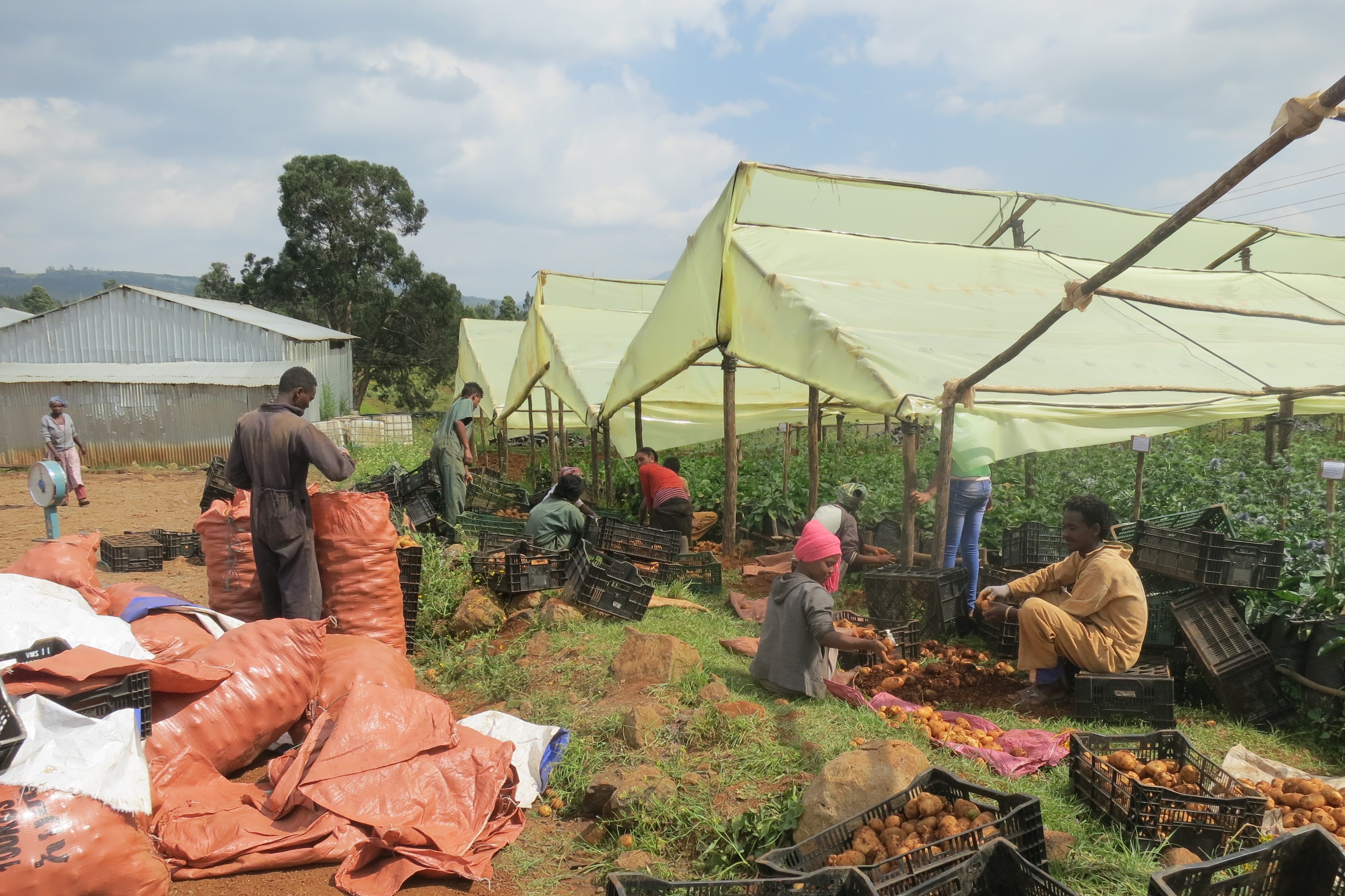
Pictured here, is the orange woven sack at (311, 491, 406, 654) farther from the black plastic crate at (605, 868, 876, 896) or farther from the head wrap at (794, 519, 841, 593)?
the black plastic crate at (605, 868, 876, 896)

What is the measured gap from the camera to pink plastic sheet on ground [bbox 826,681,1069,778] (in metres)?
3.85

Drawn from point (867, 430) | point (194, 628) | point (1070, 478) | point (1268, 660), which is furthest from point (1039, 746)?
point (867, 430)

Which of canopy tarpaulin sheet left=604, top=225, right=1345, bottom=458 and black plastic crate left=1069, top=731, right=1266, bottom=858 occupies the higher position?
canopy tarpaulin sheet left=604, top=225, right=1345, bottom=458

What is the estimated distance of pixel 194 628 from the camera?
4336 millimetres

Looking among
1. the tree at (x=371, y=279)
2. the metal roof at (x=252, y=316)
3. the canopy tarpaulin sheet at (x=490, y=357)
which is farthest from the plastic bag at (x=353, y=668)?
the tree at (x=371, y=279)

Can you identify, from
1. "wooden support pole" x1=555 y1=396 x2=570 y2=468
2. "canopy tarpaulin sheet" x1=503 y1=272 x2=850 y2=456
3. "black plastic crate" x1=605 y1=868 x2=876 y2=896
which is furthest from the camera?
"wooden support pole" x1=555 y1=396 x2=570 y2=468

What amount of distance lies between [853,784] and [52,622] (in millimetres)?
3438

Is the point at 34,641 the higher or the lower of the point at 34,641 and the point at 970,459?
the lower

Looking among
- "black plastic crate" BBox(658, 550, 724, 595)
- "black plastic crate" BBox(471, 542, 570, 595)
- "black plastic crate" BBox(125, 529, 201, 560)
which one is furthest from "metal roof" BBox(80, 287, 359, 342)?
"black plastic crate" BBox(658, 550, 724, 595)

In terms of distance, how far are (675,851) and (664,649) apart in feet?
5.53

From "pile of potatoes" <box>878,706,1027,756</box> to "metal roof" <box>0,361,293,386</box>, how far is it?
66.9ft

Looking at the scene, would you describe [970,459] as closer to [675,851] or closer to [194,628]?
[675,851]

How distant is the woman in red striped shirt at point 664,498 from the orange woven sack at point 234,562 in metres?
3.91

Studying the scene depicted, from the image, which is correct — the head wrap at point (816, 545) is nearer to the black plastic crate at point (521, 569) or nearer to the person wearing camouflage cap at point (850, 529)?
the person wearing camouflage cap at point (850, 529)
